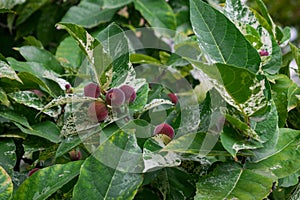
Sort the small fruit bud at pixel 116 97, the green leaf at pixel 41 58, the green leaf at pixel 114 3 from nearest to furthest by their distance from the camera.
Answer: the small fruit bud at pixel 116 97 → the green leaf at pixel 41 58 → the green leaf at pixel 114 3

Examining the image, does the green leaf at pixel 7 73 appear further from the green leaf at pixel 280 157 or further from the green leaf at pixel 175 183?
the green leaf at pixel 280 157

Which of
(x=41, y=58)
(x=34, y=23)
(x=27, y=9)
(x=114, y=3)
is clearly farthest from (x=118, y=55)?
(x=34, y=23)

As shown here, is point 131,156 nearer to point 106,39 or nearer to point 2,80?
point 106,39

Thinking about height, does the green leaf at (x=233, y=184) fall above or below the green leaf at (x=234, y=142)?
below

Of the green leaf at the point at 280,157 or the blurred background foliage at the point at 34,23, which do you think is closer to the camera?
the green leaf at the point at 280,157

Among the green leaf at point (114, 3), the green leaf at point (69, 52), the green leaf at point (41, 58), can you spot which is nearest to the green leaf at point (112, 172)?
the green leaf at point (41, 58)

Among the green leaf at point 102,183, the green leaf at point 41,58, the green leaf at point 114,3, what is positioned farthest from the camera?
the green leaf at point 114,3

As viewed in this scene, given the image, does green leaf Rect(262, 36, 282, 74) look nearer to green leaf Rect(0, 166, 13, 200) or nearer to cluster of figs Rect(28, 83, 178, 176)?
cluster of figs Rect(28, 83, 178, 176)

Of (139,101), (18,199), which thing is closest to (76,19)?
(139,101)

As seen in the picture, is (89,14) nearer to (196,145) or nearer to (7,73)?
(7,73)
